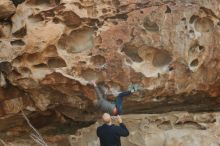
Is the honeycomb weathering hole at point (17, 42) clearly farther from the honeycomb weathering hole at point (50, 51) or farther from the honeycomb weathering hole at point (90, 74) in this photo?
the honeycomb weathering hole at point (90, 74)

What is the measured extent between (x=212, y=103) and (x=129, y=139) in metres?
1.39

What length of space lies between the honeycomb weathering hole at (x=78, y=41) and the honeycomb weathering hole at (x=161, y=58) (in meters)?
0.87

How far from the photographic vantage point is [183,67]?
287 inches

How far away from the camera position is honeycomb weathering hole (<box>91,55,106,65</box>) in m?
7.16

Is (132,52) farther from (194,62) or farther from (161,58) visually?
(194,62)

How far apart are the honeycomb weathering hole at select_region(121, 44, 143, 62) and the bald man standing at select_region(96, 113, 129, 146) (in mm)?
1087

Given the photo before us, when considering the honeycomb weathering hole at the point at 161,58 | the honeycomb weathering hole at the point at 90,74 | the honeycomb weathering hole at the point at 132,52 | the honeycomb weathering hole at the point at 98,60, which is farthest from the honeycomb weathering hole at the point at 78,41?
the honeycomb weathering hole at the point at 161,58

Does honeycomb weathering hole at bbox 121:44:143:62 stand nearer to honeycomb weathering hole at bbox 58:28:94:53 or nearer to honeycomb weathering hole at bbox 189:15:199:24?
honeycomb weathering hole at bbox 58:28:94:53

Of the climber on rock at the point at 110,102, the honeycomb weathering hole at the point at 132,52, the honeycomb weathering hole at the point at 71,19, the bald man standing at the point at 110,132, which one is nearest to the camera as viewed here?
the bald man standing at the point at 110,132

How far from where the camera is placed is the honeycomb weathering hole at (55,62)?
23.7ft

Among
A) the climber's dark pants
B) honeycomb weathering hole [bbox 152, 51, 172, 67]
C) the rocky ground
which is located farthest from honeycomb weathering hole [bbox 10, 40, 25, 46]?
honeycomb weathering hole [bbox 152, 51, 172, 67]

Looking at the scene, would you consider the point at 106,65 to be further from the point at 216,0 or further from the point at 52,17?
the point at 216,0

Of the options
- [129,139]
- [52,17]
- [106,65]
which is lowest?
[129,139]

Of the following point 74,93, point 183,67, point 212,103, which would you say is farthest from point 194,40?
point 74,93
